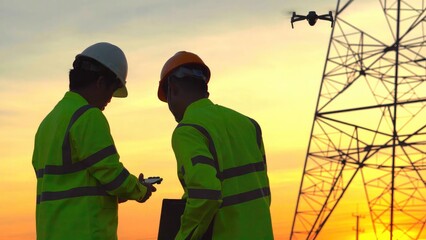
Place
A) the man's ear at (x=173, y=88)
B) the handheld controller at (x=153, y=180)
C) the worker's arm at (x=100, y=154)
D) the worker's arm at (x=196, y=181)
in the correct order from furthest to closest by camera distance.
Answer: the handheld controller at (x=153, y=180)
the worker's arm at (x=100, y=154)
the man's ear at (x=173, y=88)
the worker's arm at (x=196, y=181)

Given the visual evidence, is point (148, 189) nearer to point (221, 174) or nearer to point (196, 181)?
point (221, 174)

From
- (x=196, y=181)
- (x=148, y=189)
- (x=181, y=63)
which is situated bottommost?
(x=196, y=181)

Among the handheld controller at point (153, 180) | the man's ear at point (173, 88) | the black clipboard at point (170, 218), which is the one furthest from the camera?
the handheld controller at point (153, 180)

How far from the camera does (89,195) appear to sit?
20.3 ft

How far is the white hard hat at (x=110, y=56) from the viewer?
6516 mm

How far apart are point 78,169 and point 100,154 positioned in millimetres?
191

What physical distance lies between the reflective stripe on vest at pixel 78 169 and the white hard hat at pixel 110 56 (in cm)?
37

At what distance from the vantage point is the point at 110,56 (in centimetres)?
655

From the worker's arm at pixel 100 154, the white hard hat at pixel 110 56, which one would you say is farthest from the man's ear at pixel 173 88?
the white hard hat at pixel 110 56

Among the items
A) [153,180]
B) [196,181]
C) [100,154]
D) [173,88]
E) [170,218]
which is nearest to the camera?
[196,181]

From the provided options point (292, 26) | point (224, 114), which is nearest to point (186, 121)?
point (224, 114)

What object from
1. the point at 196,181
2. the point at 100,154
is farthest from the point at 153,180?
the point at 196,181

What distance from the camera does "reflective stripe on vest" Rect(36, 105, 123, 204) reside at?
615cm

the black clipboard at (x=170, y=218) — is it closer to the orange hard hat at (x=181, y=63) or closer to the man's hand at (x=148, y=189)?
the man's hand at (x=148, y=189)
